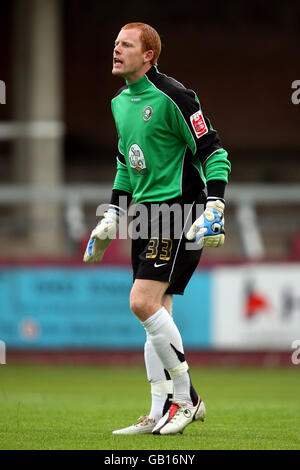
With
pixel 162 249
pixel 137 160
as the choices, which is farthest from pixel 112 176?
pixel 162 249

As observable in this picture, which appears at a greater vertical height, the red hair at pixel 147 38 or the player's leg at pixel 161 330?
the red hair at pixel 147 38

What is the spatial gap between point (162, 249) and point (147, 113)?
83 cm

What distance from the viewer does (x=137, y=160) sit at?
6.36 m

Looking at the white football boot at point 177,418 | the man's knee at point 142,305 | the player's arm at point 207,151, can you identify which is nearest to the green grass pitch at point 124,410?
the white football boot at point 177,418

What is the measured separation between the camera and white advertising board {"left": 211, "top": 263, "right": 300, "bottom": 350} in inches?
586

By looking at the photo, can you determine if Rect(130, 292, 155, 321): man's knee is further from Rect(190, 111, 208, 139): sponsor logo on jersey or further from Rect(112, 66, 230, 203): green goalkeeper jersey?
Rect(190, 111, 208, 139): sponsor logo on jersey

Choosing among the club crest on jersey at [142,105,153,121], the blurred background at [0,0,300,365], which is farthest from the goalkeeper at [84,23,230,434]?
the blurred background at [0,0,300,365]

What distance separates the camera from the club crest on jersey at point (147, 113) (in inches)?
246

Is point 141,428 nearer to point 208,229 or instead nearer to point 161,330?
point 161,330

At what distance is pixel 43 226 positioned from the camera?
53.0 feet

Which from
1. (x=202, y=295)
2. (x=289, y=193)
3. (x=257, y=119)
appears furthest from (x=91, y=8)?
(x=202, y=295)

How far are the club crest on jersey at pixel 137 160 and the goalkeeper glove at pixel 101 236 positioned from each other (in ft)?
1.54

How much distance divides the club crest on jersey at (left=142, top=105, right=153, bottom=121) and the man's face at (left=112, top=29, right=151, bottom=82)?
0.22 m

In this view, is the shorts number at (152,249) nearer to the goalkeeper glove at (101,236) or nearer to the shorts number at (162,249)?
the shorts number at (162,249)
